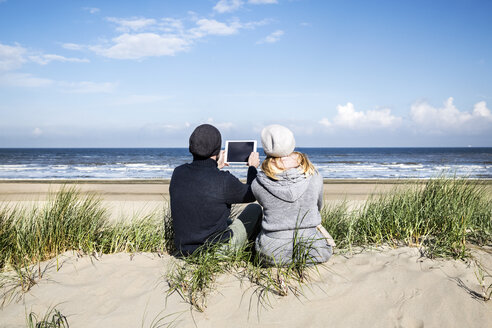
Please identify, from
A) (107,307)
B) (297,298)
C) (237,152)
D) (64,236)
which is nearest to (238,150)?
(237,152)

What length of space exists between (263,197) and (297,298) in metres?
0.85

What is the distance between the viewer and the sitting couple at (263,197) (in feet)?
9.07

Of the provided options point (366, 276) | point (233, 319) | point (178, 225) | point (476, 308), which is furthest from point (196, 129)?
point (476, 308)

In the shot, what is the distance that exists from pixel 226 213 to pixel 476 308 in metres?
2.08

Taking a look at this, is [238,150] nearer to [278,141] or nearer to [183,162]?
[278,141]

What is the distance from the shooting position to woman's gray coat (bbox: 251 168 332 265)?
275 centimetres

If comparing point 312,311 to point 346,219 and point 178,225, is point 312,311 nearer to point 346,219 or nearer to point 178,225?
point 178,225

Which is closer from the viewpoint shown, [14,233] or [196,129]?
[196,129]

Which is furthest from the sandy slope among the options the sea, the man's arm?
the sea

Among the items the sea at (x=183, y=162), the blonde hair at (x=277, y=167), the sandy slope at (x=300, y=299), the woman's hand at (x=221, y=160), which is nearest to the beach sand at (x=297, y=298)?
the sandy slope at (x=300, y=299)

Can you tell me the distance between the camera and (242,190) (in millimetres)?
2957

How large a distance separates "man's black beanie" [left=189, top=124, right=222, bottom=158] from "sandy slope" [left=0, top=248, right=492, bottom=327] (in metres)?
1.15

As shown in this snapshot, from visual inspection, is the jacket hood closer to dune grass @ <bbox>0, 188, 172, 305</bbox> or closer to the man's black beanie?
the man's black beanie

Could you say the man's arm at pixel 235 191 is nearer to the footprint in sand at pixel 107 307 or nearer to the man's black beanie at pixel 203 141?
the man's black beanie at pixel 203 141
